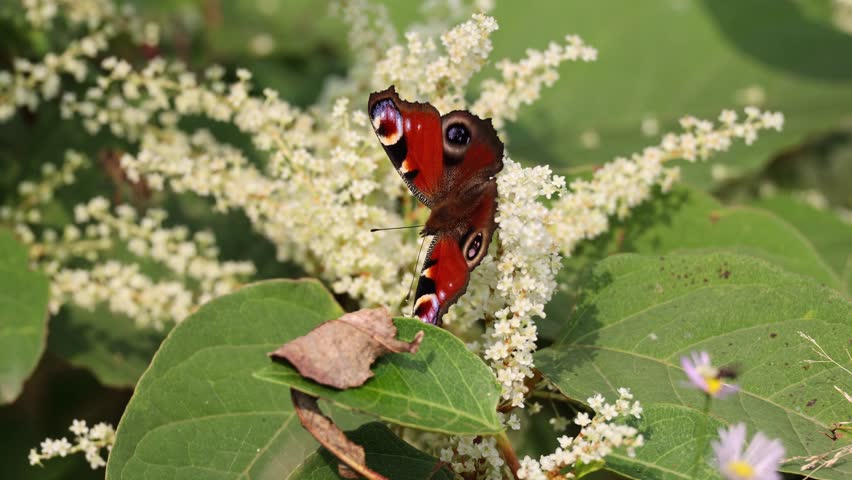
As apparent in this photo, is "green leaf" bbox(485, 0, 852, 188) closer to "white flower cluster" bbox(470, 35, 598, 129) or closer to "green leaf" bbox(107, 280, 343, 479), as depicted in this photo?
"white flower cluster" bbox(470, 35, 598, 129)

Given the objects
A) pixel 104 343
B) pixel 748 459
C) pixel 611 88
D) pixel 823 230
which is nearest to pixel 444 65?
pixel 748 459

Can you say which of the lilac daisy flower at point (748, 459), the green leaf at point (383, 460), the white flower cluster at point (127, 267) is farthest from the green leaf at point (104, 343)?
the lilac daisy flower at point (748, 459)

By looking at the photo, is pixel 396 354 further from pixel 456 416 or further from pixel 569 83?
pixel 569 83

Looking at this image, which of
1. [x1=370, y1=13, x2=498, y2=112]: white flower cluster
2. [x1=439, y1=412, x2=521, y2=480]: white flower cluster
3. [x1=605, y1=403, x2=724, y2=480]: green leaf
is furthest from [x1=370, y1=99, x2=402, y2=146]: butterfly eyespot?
[x1=605, y1=403, x2=724, y2=480]: green leaf

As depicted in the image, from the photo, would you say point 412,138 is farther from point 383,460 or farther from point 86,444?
point 86,444

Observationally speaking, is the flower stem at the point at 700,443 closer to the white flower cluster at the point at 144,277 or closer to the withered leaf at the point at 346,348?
the withered leaf at the point at 346,348

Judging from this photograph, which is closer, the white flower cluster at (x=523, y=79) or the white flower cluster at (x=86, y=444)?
the white flower cluster at (x=86, y=444)
